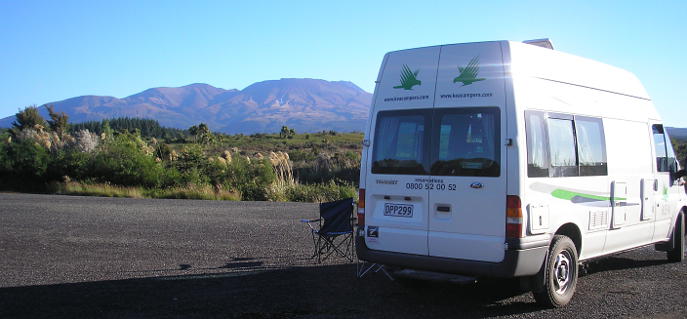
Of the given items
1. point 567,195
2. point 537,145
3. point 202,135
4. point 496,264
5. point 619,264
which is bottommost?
point 619,264

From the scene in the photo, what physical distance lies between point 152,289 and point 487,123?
4206 millimetres

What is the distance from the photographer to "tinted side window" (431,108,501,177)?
19.4ft

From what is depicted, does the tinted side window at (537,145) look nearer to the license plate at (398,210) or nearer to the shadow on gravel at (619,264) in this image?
the license plate at (398,210)

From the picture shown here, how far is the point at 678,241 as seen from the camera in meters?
8.84

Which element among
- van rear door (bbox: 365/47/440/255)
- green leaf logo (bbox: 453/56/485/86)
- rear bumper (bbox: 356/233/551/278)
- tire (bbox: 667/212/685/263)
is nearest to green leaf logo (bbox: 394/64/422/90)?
van rear door (bbox: 365/47/440/255)

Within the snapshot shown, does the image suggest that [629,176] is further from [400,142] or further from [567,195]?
[400,142]

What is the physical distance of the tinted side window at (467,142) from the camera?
5922 mm

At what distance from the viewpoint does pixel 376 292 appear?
712 centimetres

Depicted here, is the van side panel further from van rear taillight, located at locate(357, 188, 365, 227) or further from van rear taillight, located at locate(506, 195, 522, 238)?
van rear taillight, located at locate(357, 188, 365, 227)

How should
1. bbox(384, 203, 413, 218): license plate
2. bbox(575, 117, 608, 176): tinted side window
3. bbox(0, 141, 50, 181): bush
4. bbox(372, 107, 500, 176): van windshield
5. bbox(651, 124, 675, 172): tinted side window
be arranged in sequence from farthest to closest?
bbox(0, 141, 50, 181): bush, bbox(651, 124, 675, 172): tinted side window, bbox(575, 117, 608, 176): tinted side window, bbox(384, 203, 413, 218): license plate, bbox(372, 107, 500, 176): van windshield

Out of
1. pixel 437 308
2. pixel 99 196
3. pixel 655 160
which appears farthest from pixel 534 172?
pixel 99 196

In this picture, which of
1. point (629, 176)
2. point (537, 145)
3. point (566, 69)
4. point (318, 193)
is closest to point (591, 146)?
point (566, 69)

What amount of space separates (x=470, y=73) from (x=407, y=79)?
712 millimetres

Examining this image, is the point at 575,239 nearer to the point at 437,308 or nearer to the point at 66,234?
the point at 437,308
